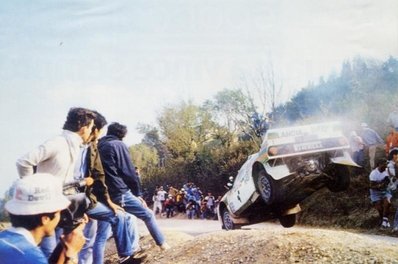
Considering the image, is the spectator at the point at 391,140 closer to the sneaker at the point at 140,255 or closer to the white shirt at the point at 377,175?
the white shirt at the point at 377,175

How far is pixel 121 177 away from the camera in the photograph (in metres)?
3.31

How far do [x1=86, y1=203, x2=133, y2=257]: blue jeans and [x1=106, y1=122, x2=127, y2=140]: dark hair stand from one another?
24.4 inches

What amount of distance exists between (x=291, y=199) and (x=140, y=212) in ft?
6.70

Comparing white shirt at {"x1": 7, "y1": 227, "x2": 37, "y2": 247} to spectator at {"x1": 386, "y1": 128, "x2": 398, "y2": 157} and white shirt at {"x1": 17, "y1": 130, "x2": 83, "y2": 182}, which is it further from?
spectator at {"x1": 386, "y1": 128, "x2": 398, "y2": 157}

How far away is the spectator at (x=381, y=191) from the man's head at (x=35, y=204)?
14.1 ft

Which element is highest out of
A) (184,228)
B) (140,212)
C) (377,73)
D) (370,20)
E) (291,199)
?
(370,20)

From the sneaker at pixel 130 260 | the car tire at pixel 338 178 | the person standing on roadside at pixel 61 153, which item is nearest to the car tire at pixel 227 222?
the car tire at pixel 338 178

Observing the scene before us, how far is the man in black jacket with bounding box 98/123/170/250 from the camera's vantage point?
10.8 ft

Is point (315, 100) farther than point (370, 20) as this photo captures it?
Yes

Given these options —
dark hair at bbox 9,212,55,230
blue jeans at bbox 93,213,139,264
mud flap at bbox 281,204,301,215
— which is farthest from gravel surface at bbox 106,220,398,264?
dark hair at bbox 9,212,55,230

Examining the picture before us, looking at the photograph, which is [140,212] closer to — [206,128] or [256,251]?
[256,251]

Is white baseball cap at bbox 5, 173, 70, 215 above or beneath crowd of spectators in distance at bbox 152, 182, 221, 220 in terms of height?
above

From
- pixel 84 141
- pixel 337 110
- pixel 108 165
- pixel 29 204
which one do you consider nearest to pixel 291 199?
pixel 337 110

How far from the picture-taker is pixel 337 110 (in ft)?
15.1
